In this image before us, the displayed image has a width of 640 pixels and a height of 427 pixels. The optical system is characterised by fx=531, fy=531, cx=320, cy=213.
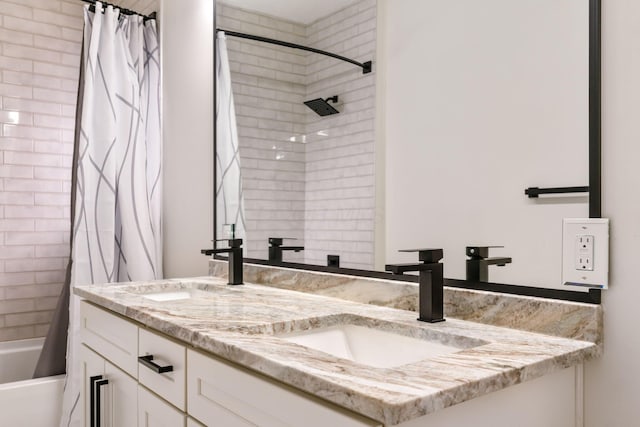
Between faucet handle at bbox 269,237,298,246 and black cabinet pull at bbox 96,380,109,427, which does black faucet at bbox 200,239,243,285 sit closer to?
faucet handle at bbox 269,237,298,246

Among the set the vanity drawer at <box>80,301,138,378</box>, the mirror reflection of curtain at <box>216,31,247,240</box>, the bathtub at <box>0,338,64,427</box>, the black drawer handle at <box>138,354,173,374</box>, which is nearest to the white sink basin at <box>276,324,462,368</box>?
the black drawer handle at <box>138,354,173,374</box>

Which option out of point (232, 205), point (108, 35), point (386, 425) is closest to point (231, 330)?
point (386, 425)

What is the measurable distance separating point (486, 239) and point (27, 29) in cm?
308

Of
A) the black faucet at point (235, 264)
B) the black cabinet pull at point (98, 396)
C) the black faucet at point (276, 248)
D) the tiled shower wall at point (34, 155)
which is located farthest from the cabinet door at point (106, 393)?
the tiled shower wall at point (34, 155)

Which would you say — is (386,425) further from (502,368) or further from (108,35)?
(108,35)

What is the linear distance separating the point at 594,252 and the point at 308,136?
1.00 metres

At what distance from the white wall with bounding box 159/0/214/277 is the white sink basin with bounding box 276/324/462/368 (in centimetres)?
121

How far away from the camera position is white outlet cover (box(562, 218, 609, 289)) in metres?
1.04

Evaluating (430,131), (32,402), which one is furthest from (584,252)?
(32,402)

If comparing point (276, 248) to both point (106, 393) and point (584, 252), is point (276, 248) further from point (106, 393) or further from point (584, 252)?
point (584, 252)

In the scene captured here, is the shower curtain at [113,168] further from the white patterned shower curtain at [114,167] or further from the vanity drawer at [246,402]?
the vanity drawer at [246,402]

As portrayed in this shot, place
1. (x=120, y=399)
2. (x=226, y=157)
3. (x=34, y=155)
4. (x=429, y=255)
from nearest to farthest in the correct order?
(x=429, y=255) → (x=120, y=399) → (x=226, y=157) → (x=34, y=155)

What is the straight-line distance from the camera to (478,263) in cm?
127

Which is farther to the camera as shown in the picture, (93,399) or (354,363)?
(93,399)
